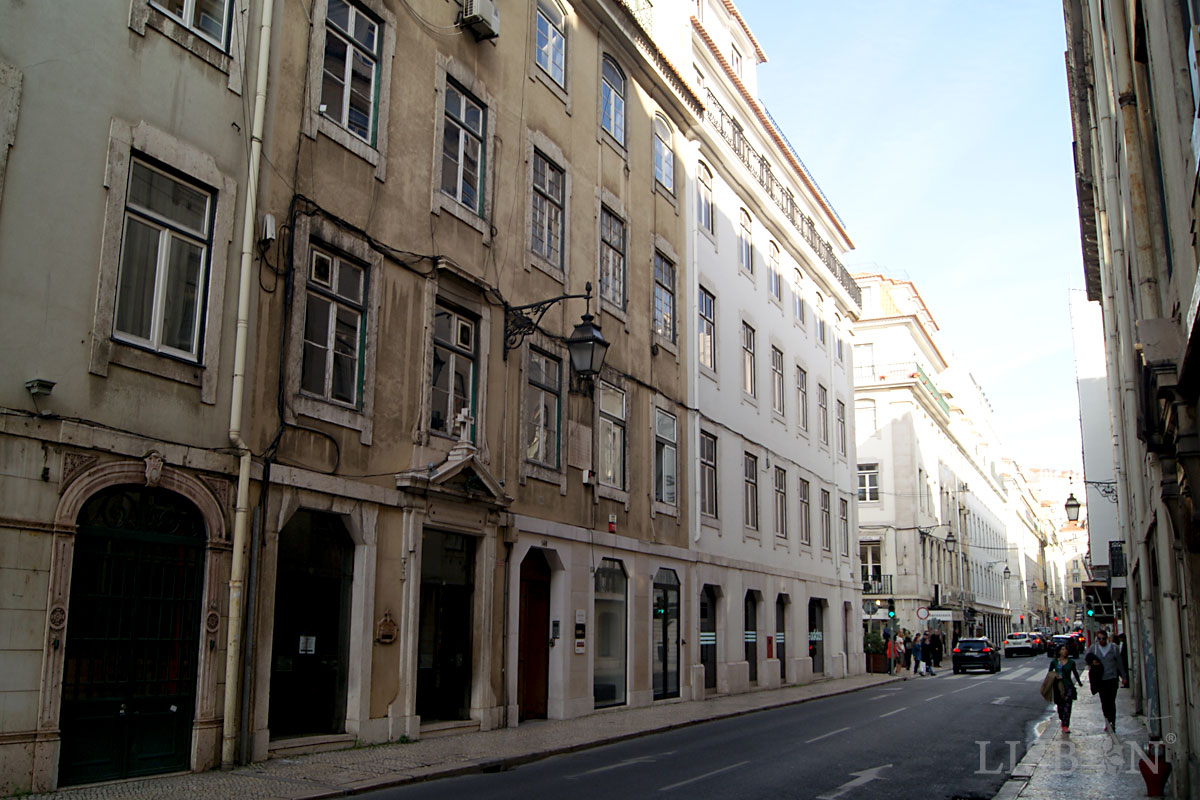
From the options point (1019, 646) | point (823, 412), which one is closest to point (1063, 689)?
point (823, 412)

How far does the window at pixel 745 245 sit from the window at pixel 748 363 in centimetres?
190

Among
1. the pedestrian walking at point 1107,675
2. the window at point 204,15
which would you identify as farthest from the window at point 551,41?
the pedestrian walking at point 1107,675

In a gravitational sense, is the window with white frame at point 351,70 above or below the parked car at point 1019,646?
above

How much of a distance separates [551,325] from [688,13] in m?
14.0

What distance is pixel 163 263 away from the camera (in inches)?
462

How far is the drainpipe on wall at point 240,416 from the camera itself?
11.9 m

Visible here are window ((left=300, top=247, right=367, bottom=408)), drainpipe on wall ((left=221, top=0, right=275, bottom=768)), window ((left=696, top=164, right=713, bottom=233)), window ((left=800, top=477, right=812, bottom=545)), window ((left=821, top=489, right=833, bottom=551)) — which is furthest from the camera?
window ((left=821, top=489, right=833, bottom=551))

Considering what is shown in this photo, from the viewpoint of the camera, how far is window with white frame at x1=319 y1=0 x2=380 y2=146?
573 inches

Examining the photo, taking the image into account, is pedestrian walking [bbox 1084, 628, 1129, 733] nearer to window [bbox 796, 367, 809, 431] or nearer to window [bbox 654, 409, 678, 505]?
window [bbox 654, 409, 678, 505]

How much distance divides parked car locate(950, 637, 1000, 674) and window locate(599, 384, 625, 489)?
87.1 ft

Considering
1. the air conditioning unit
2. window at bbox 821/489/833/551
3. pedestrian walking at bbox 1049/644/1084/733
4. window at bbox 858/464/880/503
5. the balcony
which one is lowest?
pedestrian walking at bbox 1049/644/1084/733

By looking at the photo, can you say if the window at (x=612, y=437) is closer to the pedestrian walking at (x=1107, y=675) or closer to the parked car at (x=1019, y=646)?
the pedestrian walking at (x=1107, y=675)

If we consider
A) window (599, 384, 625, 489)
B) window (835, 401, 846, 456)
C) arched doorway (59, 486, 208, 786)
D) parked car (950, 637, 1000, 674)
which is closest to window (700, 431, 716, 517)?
window (599, 384, 625, 489)

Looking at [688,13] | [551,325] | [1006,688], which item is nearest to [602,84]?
[551,325]
